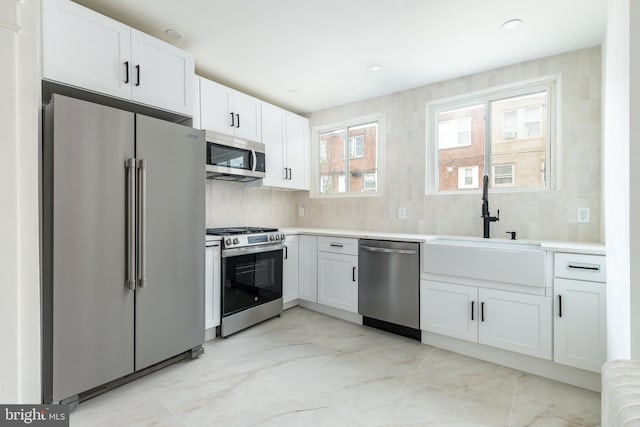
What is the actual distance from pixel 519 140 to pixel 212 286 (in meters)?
3.12

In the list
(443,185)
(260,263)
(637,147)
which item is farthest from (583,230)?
(260,263)

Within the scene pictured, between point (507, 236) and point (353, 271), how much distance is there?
1475 millimetres

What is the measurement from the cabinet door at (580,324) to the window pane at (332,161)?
2595 mm

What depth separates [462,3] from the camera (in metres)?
2.00

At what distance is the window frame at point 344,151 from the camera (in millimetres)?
3668

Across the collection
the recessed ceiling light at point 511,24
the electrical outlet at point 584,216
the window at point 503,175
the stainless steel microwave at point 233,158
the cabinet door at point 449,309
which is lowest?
the cabinet door at point 449,309

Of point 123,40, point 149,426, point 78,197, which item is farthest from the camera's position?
point 123,40

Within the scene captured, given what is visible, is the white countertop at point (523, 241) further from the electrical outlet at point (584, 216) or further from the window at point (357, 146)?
the window at point (357, 146)

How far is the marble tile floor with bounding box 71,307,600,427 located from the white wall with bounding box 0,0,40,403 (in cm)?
84

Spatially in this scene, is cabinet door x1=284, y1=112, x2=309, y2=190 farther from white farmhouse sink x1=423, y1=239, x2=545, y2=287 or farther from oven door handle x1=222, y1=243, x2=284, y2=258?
white farmhouse sink x1=423, y1=239, x2=545, y2=287

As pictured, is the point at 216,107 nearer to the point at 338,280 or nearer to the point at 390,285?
the point at 338,280

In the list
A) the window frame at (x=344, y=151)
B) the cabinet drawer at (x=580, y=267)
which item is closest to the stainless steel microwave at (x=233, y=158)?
the window frame at (x=344, y=151)

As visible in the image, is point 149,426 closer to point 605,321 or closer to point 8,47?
point 8,47

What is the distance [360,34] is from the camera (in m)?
2.37
